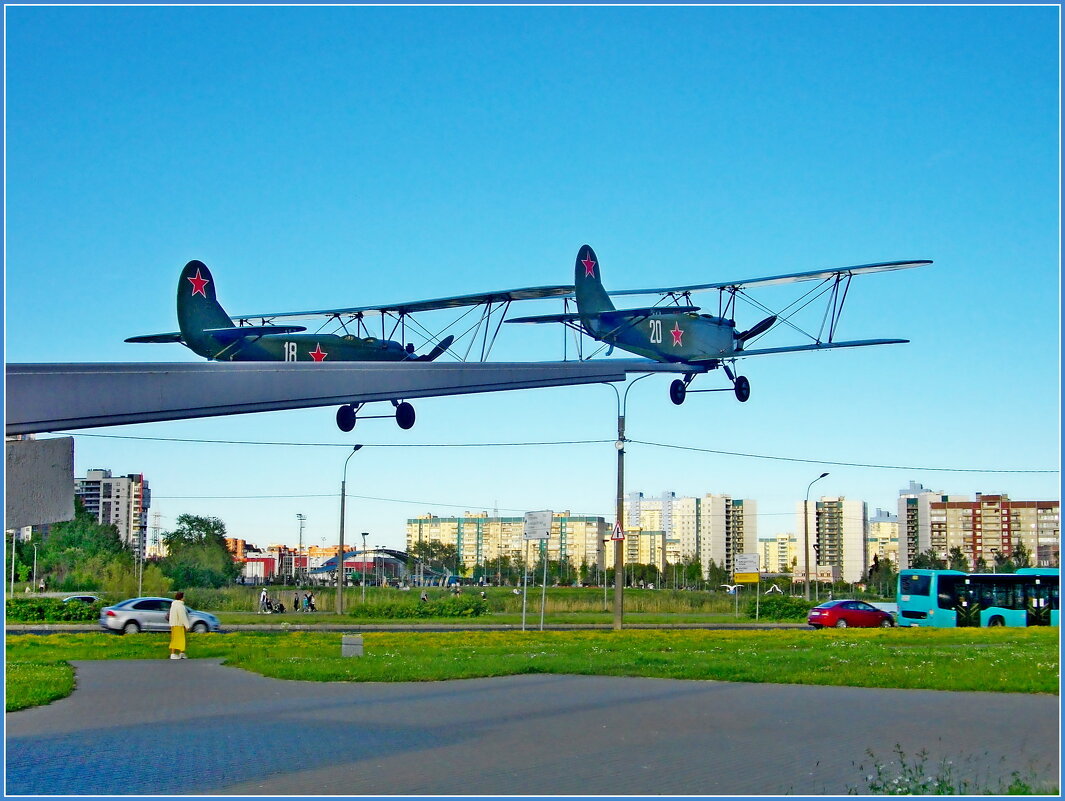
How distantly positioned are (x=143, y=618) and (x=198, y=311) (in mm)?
19284

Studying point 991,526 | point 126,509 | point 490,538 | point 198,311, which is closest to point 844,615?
point 198,311

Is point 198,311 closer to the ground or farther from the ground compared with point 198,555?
farther from the ground

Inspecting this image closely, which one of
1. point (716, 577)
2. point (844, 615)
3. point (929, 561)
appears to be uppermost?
point (844, 615)

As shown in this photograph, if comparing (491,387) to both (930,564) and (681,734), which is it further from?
(930,564)

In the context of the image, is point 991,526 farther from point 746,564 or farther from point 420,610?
point 420,610

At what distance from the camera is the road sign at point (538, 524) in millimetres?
31359

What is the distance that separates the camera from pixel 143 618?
112ft

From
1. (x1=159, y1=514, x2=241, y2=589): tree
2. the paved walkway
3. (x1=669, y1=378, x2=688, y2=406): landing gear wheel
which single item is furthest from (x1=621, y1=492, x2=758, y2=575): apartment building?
the paved walkway

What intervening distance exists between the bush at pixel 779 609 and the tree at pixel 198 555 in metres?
28.0

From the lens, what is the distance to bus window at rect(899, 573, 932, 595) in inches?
1778

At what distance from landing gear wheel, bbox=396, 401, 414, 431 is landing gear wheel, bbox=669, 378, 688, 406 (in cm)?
899

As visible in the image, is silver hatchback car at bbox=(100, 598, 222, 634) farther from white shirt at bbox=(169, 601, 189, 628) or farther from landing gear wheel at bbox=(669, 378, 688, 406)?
landing gear wheel at bbox=(669, 378, 688, 406)

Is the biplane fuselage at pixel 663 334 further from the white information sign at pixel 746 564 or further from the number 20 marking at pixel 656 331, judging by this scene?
the white information sign at pixel 746 564

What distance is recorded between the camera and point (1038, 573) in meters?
43.2
